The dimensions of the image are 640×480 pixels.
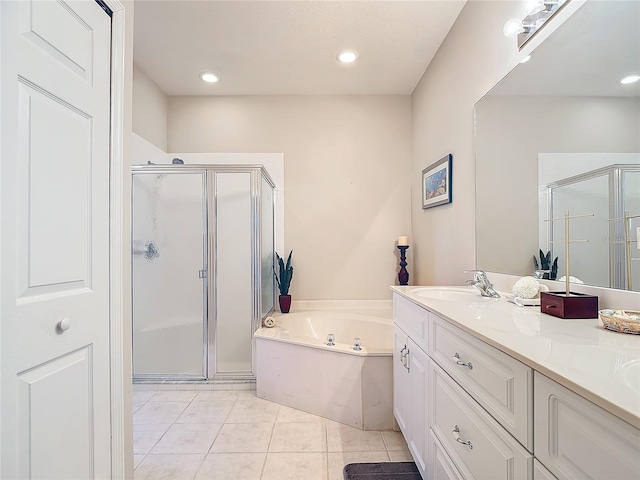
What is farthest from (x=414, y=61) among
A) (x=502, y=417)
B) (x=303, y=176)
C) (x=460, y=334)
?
(x=502, y=417)

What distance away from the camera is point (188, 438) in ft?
5.96

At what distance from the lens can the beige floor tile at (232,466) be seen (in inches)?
59.4

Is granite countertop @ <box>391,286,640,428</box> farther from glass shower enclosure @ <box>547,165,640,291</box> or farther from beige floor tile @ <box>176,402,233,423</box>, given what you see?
beige floor tile @ <box>176,402,233,423</box>

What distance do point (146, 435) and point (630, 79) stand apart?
272 cm

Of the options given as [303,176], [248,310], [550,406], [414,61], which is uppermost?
[414,61]

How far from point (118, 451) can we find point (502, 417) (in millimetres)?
1268

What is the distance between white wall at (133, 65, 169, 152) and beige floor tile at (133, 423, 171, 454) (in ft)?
7.14

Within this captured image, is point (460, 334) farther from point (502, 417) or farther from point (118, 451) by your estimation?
point (118, 451)

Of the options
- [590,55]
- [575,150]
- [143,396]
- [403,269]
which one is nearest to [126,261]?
[143,396]

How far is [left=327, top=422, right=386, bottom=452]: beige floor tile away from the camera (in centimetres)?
172

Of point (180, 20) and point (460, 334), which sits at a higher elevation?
point (180, 20)

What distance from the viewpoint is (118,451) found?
1.13 metres

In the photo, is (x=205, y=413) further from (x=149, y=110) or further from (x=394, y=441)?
(x=149, y=110)

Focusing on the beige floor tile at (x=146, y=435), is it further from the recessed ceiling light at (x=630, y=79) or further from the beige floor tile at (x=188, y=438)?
the recessed ceiling light at (x=630, y=79)
